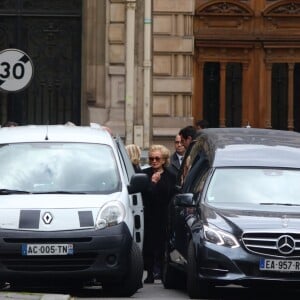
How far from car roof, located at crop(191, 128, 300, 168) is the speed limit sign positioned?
17.5 feet

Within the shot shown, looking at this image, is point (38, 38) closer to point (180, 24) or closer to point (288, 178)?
point (180, 24)

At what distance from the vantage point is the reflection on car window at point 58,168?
1443 centimetres

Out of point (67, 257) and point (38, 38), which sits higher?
point (38, 38)

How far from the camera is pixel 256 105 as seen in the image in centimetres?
2650

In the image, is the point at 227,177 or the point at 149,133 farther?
the point at 149,133

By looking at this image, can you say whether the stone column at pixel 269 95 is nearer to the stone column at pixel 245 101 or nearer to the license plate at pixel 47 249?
the stone column at pixel 245 101

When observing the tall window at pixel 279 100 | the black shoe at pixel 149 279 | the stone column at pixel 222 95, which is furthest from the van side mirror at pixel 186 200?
the tall window at pixel 279 100

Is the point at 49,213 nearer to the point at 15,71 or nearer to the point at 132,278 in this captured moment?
the point at 132,278

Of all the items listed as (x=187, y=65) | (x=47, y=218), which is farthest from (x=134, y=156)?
(x=187, y=65)

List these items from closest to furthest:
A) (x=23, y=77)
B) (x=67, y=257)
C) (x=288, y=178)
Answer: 1. (x=67, y=257)
2. (x=288, y=178)
3. (x=23, y=77)

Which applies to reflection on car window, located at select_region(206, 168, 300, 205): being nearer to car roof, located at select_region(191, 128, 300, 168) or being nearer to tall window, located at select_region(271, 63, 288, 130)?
car roof, located at select_region(191, 128, 300, 168)

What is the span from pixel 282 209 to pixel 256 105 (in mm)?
12614

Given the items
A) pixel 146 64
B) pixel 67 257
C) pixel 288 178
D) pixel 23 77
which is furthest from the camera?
pixel 146 64

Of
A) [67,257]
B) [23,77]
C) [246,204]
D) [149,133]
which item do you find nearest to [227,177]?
[246,204]
